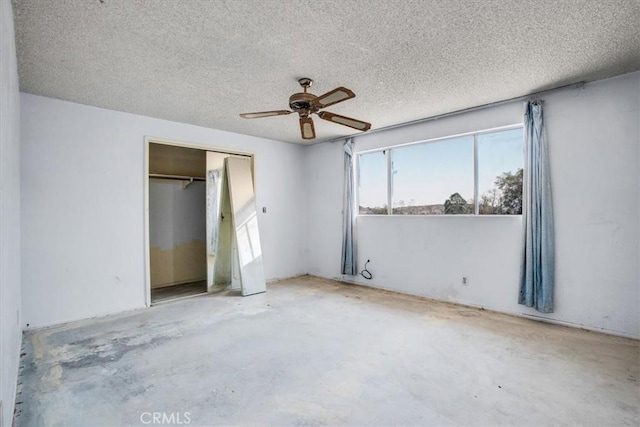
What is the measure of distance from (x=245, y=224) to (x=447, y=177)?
330cm

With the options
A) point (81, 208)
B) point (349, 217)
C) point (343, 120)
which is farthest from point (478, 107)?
point (81, 208)

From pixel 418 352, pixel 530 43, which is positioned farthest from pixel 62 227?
pixel 530 43

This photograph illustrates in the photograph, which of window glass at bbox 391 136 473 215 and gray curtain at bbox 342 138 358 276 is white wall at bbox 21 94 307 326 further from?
window glass at bbox 391 136 473 215

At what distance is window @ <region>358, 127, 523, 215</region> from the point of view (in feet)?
12.5

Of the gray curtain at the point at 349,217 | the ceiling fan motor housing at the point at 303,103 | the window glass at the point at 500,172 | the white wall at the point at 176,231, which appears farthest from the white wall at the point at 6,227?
the window glass at the point at 500,172

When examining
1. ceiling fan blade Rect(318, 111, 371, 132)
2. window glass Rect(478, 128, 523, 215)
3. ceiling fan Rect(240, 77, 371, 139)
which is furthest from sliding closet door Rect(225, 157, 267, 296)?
window glass Rect(478, 128, 523, 215)

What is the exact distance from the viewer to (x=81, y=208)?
3670 millimetres

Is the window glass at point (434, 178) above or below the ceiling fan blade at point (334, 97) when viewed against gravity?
below

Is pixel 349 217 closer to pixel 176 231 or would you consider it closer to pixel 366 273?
pixel 366 273

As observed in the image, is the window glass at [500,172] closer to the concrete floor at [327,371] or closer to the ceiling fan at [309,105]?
the concrete floor at [327,371]

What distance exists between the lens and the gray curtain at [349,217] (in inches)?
209

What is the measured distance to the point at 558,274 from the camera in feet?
10.9

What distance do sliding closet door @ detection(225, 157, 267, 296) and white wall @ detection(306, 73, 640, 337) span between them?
2659 millimetres

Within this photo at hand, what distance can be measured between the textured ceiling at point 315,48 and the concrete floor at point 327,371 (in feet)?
8.54
